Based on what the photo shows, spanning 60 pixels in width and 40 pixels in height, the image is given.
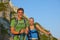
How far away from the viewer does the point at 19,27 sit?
11.0 meters

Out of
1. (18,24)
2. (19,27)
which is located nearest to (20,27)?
(19,27)

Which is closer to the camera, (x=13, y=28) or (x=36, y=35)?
(x=13, y=28)

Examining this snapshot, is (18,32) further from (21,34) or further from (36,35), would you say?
(36,35)

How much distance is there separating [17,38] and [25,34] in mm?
355

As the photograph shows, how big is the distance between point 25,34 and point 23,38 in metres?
0.17

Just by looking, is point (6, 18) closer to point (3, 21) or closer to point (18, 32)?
point (3, 21)

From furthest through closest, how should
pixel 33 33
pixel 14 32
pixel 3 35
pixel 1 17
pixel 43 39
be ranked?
pixel 43 39, pixel 1 17, pixel 3 35, pixel 33 33, pixel 14 32

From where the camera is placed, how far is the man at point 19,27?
35.8 ft

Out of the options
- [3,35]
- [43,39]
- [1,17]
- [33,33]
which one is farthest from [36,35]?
[43,39]

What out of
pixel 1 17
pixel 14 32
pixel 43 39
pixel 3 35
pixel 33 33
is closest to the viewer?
pixel 14 32

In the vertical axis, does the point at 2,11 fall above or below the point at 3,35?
above

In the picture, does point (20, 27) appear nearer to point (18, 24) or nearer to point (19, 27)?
point (19, 27)

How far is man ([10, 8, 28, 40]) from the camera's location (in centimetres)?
1091

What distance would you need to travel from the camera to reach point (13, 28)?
10.9 m
